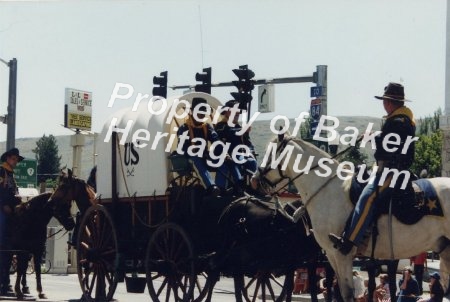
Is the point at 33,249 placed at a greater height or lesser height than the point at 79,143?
lesser

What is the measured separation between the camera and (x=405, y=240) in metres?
11.9

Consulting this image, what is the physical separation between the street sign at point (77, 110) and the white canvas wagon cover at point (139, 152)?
29.7 meters

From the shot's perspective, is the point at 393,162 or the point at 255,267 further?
the point at 255,267

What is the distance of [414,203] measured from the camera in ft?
38.5

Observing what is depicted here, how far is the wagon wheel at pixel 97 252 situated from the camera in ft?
54.0

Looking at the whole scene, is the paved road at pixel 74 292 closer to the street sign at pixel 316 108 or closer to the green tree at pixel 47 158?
the street sign at pixel 316 108

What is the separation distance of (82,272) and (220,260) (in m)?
3.91

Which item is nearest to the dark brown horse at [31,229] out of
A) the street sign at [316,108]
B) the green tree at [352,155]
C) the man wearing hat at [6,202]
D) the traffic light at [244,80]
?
the man wearing hat at [6,202]

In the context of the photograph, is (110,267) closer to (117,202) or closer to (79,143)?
(117,202)

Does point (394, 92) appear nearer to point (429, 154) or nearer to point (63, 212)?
point (63, 212)

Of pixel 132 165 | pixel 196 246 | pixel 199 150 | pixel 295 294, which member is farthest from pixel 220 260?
pixel 295 294

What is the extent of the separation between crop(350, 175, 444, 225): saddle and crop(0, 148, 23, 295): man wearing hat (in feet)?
29.3

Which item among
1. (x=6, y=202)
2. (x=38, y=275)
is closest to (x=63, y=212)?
(x=6, y=202)

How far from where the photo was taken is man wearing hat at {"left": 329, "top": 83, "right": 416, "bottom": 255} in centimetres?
1186
